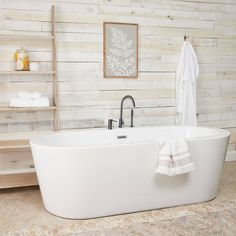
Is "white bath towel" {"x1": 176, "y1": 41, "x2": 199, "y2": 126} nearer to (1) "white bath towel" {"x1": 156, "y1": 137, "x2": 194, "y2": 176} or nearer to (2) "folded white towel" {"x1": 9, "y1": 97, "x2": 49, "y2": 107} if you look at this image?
(1) "white bath towel" {"x1": 156, "y1": 137, "x2": 194, "y2": 176}

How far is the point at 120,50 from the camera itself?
14.0 feet

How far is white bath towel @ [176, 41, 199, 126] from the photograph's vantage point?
4.47 meters

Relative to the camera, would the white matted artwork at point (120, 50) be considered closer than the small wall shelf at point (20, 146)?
No

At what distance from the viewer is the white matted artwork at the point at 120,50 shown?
423cm

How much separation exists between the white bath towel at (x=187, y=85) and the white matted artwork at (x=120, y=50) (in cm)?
58

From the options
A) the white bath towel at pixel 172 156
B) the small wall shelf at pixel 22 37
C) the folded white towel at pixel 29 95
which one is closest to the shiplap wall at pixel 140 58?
the small wall shelf at pixel 22 37

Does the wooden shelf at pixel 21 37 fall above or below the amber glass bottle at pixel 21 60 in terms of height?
above

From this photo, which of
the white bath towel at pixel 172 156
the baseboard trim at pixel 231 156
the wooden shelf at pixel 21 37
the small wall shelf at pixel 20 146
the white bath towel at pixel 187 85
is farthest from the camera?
the baseboard trim at pixel 231 156

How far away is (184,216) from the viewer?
3.06 metres

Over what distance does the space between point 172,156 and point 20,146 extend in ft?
4.83

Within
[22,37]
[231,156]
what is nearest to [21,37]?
[22,37]

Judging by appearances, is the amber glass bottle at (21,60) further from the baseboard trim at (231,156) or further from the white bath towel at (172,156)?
the baseboard trim at (231,156)

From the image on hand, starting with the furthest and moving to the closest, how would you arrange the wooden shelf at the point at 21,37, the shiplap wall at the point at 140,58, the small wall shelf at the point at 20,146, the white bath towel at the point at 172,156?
1. the shiplap wall at the point at 140,58
2. the wooden shelf at the point at 21,37
3. the small wall shelf at the point at 20,146
4. the white bath towel at the point at 172,156

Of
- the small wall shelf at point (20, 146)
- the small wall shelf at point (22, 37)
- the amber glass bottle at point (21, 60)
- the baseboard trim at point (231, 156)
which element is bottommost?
the baseboard trim at point (231, 156)
